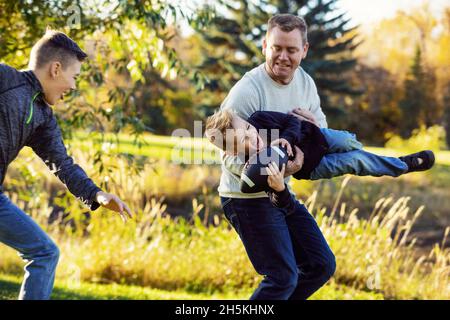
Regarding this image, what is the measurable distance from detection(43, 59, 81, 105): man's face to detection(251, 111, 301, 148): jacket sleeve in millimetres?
939

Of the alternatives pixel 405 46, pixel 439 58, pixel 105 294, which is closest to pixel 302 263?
pixel 105 294

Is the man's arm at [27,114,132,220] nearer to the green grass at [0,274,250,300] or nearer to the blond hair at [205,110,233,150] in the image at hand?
the blond hair at [205,110,233,150]

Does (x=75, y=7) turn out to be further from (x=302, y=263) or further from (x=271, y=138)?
(x=302, y=263)

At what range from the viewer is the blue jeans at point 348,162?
11.9 ft

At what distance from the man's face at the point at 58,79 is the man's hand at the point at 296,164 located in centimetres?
118

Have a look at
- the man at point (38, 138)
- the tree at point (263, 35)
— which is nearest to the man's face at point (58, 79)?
the man at point (38, 138)

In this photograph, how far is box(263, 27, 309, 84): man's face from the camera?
3.38m

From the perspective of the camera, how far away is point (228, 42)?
→ 25734 mm

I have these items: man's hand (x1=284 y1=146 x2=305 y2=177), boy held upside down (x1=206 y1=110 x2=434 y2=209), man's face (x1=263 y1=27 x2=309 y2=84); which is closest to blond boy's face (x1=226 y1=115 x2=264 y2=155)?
boy held upside down (x1=206 y1=110 x2=434 y2=209)

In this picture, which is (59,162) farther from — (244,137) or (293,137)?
(293,137)

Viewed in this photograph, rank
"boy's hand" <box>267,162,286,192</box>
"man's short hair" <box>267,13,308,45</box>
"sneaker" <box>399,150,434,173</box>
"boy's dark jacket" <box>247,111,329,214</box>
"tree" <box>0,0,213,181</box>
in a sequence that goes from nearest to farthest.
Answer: "boy's hand" <box>267,162,286,192</box> < "boy's dark jacket" <box>247,111,329,214</box> < "man's short hair" <box>267,13,308,45</box> < "sneaker" <box>399,150,434,173</box> < "tree" <box>0,0,213,181</box>

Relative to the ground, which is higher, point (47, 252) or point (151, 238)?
point (47, 252)

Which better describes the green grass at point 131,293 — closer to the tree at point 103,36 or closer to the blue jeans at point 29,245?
the tree at point 103,36
